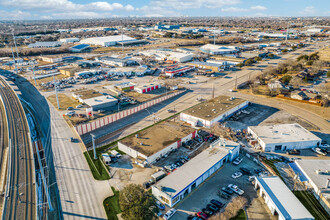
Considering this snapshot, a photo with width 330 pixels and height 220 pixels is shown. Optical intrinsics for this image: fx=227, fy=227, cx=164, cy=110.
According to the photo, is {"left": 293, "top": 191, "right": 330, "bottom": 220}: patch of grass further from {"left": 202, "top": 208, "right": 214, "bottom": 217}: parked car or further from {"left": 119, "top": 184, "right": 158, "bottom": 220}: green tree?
{"left": 119, "top": 184, "right": 158, "bottom": 220}: green tree

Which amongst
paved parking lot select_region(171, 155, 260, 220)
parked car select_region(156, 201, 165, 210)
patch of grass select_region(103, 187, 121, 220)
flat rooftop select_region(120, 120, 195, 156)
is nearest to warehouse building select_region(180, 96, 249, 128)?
flat rooftop select_region(120, 120, 195, 156)

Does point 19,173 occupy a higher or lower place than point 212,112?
lower

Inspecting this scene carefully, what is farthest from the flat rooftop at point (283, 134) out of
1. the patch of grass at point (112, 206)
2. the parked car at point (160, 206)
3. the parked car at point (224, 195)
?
the patch of grass at point (112, 206)

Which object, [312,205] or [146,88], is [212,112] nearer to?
[146,88]

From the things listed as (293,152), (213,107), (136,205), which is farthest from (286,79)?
(136,205)

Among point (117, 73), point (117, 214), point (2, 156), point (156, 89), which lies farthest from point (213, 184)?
point (117, 73)

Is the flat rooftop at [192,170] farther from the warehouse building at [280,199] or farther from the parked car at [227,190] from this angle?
the warehouse building at [280,199]
